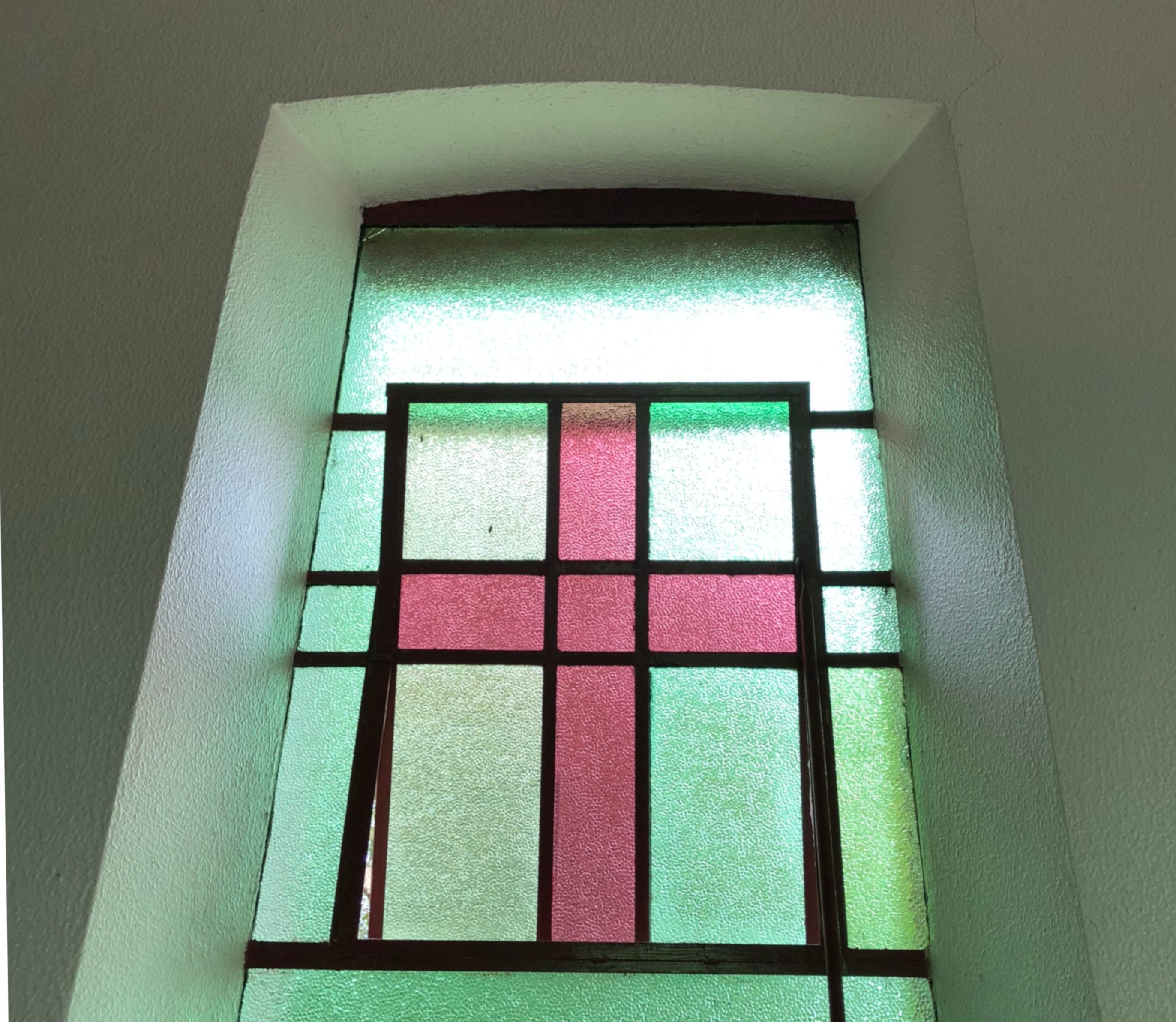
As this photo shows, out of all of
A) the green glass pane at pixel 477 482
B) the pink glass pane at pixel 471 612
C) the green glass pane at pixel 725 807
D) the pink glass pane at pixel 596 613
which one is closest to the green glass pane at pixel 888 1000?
the green glass pane at pixel 725 807

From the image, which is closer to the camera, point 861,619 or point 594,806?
point 594,806

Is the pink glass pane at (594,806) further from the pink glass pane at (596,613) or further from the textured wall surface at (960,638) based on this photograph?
the textured wall surface at (960,638)

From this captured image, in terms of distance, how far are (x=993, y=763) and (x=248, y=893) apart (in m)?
1.19

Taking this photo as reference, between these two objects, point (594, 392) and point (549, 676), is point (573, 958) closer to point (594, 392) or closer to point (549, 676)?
point (549, 676)

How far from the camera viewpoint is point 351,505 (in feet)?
6.29

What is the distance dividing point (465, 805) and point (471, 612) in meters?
0.34

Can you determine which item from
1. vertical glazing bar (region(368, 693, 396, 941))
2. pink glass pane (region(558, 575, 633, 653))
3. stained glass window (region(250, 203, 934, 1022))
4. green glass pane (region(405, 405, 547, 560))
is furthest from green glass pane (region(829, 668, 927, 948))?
vertical glazing bar (region(368, 693, 396, 941))

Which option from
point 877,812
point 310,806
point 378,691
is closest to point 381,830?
point 310,806

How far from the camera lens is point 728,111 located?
1813mm

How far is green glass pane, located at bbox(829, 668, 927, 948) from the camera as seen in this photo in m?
1.65

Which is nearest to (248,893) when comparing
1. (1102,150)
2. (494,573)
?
(494,573)

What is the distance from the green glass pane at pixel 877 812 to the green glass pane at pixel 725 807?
0.09 meters

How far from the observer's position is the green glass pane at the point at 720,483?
185cm

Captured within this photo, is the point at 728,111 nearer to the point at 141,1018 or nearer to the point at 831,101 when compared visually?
the point at 831,101
